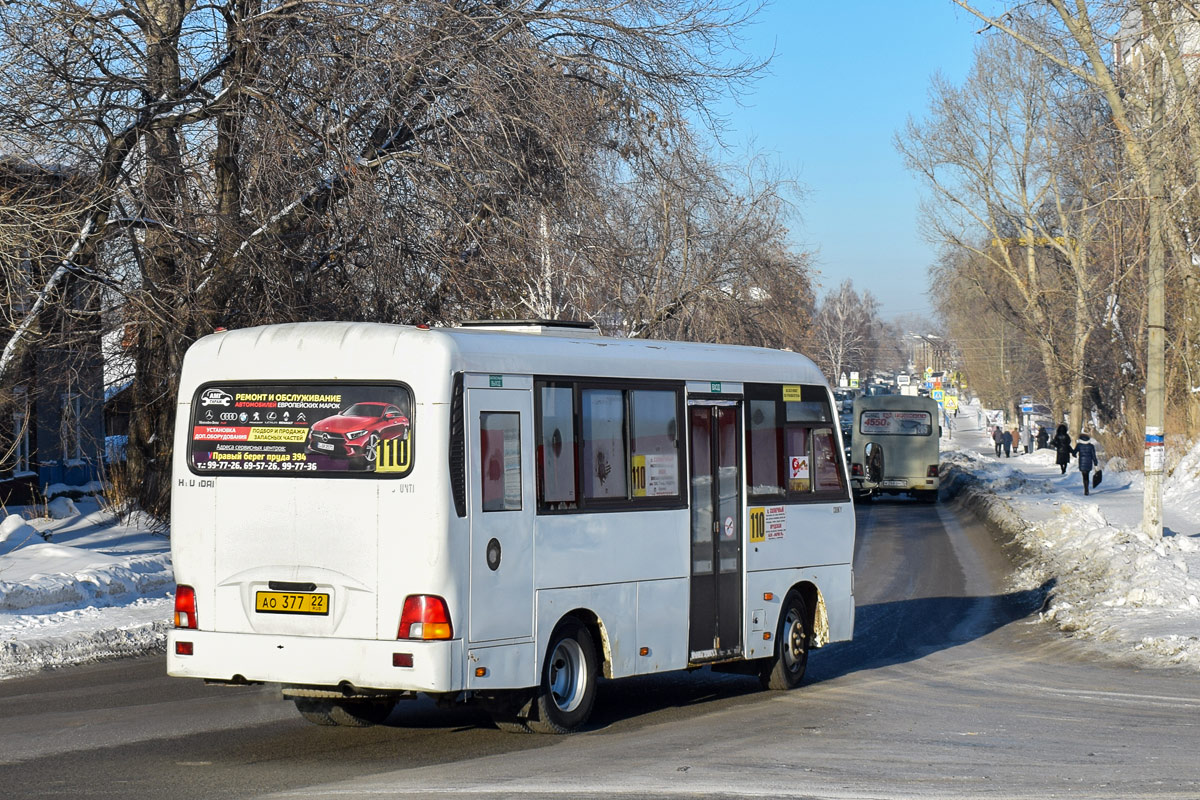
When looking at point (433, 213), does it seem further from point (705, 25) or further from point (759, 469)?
point (759, 469)

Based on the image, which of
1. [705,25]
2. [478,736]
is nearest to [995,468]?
[705,25]

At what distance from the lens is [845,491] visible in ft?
42.7

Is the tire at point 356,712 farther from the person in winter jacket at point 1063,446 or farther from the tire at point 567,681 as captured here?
the person in winter jacket at point 1063,446

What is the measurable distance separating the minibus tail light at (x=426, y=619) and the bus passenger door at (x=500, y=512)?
0.22 meters

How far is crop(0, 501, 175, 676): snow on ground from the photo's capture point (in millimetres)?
13078

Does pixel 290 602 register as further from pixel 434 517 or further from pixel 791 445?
pixel 791 445

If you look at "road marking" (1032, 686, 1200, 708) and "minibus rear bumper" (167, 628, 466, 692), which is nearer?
"minibus rear bumper" (167, 628, 466, 692)

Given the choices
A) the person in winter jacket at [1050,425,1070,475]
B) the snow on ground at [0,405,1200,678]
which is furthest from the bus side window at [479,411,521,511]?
the person in winter jacket at [1050,425,1070,475]

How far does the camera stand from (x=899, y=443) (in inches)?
1660

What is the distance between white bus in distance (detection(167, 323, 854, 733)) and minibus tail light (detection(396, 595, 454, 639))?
13 mm

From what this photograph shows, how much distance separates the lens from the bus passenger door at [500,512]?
8820 mm

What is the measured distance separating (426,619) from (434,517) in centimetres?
61

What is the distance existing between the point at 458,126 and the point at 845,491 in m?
6.87

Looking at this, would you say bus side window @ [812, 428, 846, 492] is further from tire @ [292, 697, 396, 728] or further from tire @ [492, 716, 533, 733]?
tire @ [292, 697, 396, 728]
